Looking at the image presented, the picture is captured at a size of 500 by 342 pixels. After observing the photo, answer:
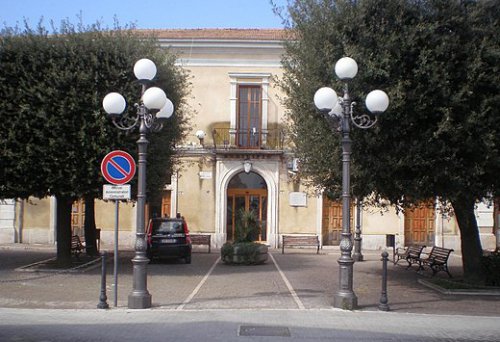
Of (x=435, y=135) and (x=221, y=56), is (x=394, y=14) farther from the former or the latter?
(x=221, y=56)

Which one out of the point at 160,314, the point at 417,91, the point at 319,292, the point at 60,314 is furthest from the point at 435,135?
the point at 60,314

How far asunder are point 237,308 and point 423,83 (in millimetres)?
6050

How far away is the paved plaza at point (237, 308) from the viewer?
30.8ft

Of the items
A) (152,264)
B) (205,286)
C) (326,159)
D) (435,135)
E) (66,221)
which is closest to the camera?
(435,135)

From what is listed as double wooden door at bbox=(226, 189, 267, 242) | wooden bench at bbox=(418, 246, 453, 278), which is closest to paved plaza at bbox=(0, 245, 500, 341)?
wooden bench at bbox=(418, 246, 453, 278)

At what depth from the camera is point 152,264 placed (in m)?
20.8

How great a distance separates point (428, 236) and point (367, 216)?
3.36 metres

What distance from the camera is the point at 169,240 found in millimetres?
20625

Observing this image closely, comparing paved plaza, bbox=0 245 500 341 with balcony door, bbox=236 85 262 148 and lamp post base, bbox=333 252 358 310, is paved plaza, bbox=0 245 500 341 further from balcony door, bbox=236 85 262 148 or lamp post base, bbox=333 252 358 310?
A: balcony door, bbox=236 85 262 148

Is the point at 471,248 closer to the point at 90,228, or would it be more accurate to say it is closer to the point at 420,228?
the point at 420,228

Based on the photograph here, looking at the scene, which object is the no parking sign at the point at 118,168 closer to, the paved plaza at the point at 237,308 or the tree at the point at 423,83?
the paved plaza at the point at 237,308

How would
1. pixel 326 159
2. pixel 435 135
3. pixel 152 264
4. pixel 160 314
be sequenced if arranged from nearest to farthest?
pixel 160 314, pixel 435 135, pixel 326 159, pixel 152 264

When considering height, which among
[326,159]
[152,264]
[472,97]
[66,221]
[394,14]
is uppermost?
[394,14]

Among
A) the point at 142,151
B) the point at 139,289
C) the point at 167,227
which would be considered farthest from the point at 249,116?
the point at 139,289
